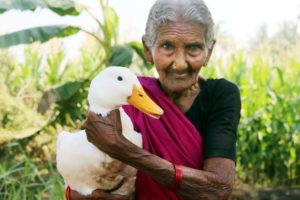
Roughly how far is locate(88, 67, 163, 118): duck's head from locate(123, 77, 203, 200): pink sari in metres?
0.22

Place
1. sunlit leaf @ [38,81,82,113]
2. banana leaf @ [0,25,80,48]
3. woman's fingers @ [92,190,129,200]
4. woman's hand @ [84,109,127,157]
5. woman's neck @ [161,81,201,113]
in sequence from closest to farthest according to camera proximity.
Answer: woman's hand @ [84,109,127,157]
woman's fingers @ [92,190,129,200]
woman's neck @ [161,81,201,113]
banana leaf @ [0,25,80,48]
sunlit leaf @ [38,81,82,113]

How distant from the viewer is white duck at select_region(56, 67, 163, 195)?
5.54 feet

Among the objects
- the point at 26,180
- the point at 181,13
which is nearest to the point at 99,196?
the point at 181,13

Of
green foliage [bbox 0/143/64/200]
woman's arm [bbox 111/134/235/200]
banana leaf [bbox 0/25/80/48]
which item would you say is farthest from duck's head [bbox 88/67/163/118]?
banana leaf [bbox 0/25/80/48]

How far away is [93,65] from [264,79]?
7.09 feet

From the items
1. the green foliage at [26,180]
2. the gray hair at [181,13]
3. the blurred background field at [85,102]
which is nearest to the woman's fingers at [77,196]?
the gray hair at [181,13]

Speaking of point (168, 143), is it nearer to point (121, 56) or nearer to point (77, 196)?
point (77, 196)

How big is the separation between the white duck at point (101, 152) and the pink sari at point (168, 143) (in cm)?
10

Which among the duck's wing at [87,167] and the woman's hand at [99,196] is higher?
the duck's wing at [87,167]

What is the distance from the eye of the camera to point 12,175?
538 cm

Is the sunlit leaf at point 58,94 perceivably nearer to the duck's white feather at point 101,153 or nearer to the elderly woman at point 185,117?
the elderly woman at point 185,117

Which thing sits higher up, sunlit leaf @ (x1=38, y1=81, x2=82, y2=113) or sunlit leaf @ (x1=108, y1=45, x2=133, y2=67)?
sunlit leaf @ (x1=108, y1=45, x2=133, y2=67)

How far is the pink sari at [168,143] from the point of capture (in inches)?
74.0

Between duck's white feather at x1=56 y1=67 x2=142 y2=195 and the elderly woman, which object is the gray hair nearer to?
the elderly woman
